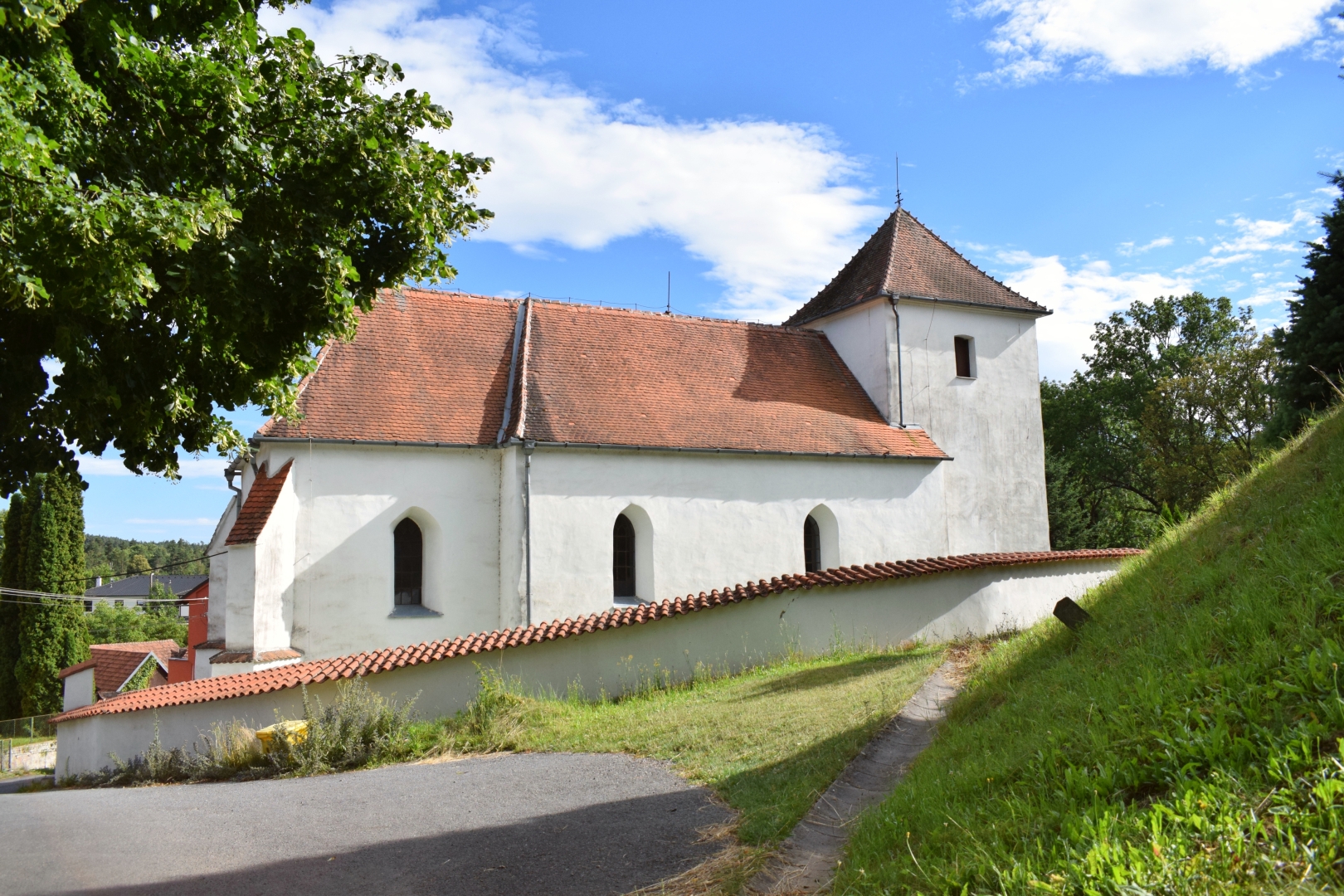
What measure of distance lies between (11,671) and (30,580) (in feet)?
11.9

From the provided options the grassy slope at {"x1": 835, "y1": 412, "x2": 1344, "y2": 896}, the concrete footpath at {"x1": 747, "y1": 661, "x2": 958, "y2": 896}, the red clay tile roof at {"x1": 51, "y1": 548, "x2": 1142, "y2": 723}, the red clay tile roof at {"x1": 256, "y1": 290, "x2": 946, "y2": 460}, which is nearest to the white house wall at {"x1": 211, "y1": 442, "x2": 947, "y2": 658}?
the red clay tile roof at {"x1": 256, "y1": 290, "x2": 946, "y2": 460}

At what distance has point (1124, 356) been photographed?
41188 mm

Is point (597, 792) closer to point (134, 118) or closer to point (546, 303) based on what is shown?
point (134, 118)

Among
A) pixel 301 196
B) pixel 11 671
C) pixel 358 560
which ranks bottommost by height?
pixel 11 671

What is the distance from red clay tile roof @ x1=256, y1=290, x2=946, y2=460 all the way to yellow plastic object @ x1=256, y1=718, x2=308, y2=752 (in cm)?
658

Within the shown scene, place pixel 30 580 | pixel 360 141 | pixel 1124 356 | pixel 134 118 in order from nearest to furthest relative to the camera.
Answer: pixel 134 118
pixel 360 141
pixel 30 580
pixel 1124 356

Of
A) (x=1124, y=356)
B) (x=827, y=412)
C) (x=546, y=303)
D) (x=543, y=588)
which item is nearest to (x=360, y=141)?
(x=543, y=588)

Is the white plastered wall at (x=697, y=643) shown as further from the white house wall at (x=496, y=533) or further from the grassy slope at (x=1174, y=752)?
the grassy slope at (x=1174, y=752)

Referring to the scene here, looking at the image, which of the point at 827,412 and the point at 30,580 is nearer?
the point at 827,412

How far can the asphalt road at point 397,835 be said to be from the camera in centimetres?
582

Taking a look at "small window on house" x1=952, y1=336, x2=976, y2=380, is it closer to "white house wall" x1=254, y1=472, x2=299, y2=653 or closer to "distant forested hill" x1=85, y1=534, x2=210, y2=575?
"white house wall" x1=254, y1=472, x2=299, y2=653

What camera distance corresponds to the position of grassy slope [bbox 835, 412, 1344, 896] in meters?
3.25

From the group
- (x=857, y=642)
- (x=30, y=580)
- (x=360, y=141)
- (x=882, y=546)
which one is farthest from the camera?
(x=30, y=580)

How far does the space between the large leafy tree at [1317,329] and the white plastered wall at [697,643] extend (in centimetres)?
531
